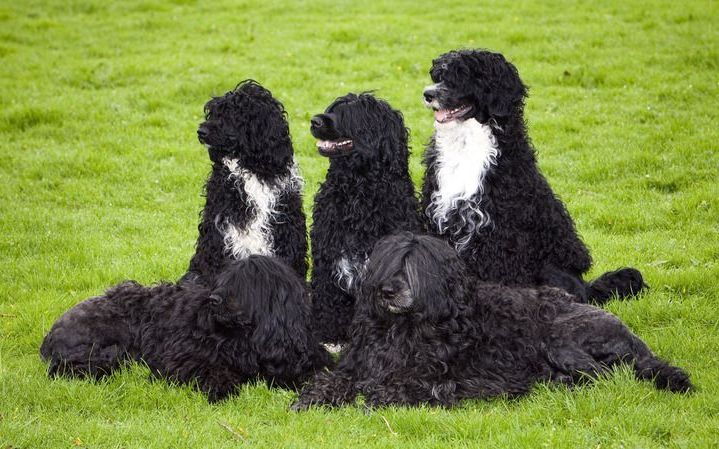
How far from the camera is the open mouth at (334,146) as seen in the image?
7.60 m

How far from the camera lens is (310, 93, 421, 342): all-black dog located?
763 cm

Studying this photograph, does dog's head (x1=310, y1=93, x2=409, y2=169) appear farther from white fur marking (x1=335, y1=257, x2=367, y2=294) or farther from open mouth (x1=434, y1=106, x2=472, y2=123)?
white fur marking (x1=335, y1=257, x2=367, y2=294)

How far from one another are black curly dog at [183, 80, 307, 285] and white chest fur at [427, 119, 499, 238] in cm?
132

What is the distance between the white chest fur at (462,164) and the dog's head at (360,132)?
0.48 meters

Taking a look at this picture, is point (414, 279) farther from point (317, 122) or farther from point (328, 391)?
point (317, 122)

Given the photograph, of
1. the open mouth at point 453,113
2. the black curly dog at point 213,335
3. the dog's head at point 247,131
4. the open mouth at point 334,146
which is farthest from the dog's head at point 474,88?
the black curly dog at point 213,335

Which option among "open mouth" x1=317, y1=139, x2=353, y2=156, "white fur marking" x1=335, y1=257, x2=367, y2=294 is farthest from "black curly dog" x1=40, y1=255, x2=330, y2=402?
"open mouth" x1=317, y1=139, x2=353, y2=156

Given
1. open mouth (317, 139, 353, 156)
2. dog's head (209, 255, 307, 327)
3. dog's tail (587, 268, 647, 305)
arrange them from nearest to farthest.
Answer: dog's head (209, 255, 307, 327)
open mouth (317, 139, 353, 156)
dog's tail (587, 268, 647, 305)

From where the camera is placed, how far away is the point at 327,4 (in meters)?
20.5

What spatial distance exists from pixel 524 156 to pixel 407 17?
37.7ft

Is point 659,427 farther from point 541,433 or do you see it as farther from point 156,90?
point 156,90

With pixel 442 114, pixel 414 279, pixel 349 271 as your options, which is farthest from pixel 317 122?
pixel 414 279

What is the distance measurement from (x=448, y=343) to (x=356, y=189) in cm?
160

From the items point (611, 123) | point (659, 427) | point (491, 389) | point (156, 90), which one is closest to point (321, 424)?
point (491, 389)
